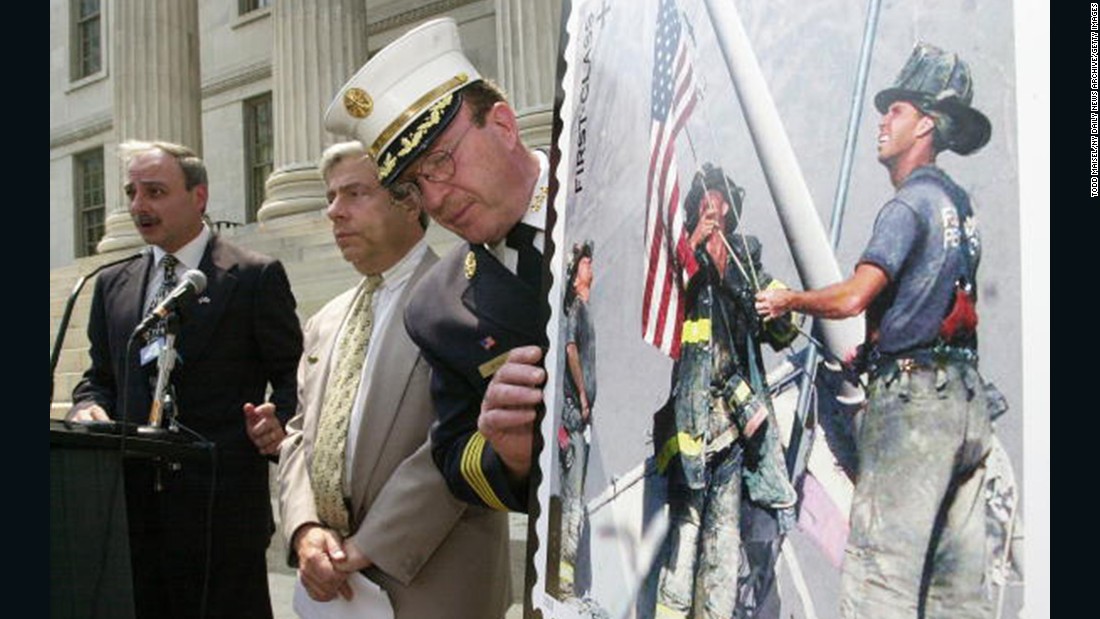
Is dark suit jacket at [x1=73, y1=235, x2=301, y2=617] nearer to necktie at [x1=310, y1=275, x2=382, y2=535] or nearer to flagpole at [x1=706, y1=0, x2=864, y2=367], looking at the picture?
necktie at [x1=310, y1=275, x2=382, y2=535]

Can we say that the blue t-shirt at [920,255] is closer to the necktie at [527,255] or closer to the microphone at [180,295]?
the necktie at [527,255]

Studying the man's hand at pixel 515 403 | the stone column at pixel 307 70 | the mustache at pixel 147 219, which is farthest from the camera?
the stone column at pixel 307 70

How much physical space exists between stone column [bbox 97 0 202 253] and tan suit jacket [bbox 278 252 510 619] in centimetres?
1433

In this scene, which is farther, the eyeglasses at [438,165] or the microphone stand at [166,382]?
the microphone stand at [166,382]

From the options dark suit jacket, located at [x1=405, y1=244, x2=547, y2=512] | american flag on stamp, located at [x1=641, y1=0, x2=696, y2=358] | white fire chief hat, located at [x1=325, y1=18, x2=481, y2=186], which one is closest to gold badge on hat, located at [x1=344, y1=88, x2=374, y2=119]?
white fire chief hat, located at [x1=325, y1=18, x2=481, y2=186]

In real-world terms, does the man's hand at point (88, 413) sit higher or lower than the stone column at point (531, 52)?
lower

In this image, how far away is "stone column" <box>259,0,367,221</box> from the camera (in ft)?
42.4

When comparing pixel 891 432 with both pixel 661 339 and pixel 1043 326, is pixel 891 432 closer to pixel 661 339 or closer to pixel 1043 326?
pixel 1043 326

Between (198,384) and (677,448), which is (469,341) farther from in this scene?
(198,384)

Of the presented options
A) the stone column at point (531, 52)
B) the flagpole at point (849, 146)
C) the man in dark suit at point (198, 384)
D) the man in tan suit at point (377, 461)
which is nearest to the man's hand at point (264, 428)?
the man in dark suit at point (198, 384)

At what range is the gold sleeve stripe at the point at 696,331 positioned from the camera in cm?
95

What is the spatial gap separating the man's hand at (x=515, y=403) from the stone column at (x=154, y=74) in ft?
51.2

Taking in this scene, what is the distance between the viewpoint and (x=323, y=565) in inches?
98.3
